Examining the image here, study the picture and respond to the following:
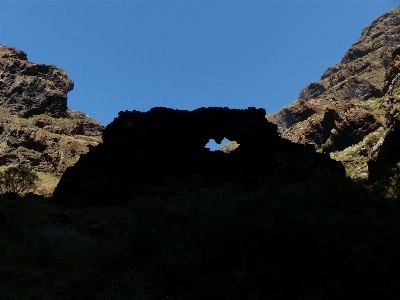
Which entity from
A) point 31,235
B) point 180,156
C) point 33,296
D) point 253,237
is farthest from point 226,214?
point 180,156

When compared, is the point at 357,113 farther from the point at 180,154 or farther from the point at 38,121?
the point at 38,121

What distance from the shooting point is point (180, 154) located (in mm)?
27500

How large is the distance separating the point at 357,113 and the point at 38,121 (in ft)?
177

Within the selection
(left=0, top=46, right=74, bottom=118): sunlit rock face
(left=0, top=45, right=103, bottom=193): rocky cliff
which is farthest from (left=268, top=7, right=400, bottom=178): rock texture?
(left=0, top=46, right=74, bottom=118): sunlit rock face

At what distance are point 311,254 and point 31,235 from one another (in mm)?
8340

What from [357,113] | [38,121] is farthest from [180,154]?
[38,121]

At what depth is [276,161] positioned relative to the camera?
2455 cm

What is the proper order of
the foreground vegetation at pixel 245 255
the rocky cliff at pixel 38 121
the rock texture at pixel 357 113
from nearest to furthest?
the foreground vegetation at pixel 245 255
the rock texture at pixel 357 113
the rocky cliff at pixel 38 121

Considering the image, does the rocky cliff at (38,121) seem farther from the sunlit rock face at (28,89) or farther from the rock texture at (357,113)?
the rock texture at (357,113)

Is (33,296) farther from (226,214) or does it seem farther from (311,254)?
(311,254)

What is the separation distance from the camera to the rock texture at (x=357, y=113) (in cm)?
4191

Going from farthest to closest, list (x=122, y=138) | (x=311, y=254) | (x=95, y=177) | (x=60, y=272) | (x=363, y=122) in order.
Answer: (x=363, y=122) < (x=122, y=138) < (x=95, y=177) < (x=60, y=272) < (x=311, y=254)

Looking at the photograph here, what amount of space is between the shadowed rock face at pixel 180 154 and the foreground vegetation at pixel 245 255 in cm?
1126

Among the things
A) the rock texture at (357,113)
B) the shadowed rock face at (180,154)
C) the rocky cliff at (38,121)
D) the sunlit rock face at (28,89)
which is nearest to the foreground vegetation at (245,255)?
the shadowed rock face at (180,154)
